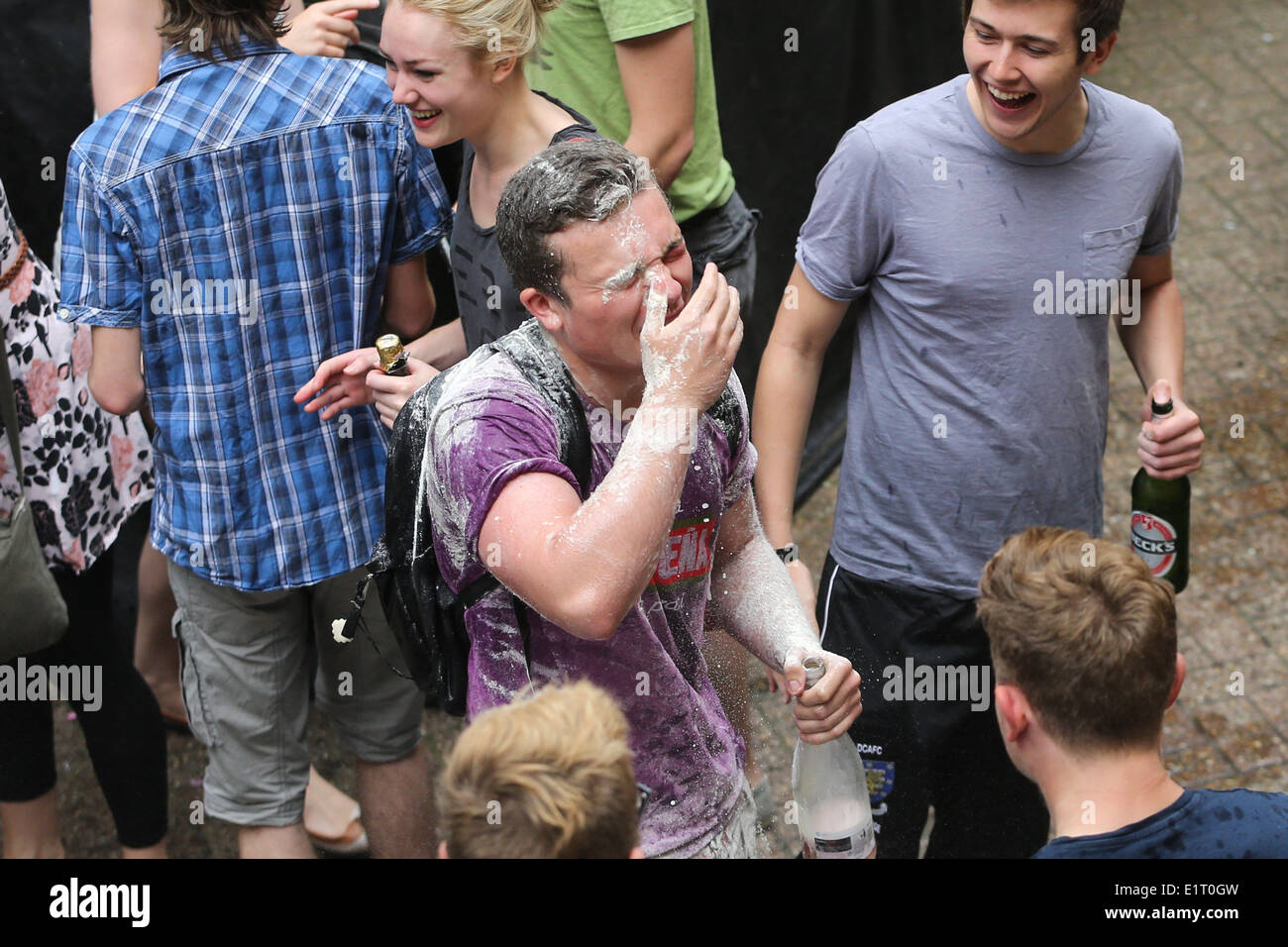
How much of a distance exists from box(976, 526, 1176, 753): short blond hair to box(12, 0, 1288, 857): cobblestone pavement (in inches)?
66.3

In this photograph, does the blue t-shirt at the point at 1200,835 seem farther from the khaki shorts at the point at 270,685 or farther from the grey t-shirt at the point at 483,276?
the khaki shorts at the point at 270,685

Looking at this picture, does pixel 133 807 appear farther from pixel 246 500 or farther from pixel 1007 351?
pixel 1007 351

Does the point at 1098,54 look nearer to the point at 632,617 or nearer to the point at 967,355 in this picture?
the point at 967,355

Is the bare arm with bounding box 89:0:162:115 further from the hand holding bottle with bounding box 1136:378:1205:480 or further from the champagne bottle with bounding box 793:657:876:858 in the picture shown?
the hand holding bottle with bounding box 1136:378:1205:480

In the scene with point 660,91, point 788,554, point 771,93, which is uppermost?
point 660,91

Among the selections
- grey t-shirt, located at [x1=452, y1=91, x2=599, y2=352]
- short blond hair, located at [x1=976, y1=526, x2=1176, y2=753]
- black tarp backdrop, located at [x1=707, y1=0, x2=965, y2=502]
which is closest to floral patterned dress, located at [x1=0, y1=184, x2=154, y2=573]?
grey t-shirt, located at [x1=452, y1=91, x2=599, y2=352]

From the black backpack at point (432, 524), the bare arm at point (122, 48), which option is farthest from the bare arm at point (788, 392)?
the bare arm at point (122, 48)

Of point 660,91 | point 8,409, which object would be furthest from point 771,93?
point 8,409

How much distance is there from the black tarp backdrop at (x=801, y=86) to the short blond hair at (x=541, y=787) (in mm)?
3047

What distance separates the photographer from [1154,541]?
3631 mm

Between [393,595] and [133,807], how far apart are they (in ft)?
5.13

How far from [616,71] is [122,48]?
1195 millimetres

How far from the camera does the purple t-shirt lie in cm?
238

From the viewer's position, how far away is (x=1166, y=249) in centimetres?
330
